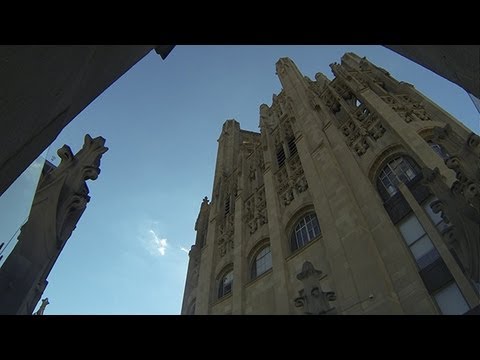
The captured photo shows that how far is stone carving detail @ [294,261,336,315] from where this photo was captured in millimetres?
8617

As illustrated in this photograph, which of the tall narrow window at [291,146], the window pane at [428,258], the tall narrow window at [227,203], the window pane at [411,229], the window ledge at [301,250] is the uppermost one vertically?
the tall narrow window at [291,146]

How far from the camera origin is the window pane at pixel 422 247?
11.1 m

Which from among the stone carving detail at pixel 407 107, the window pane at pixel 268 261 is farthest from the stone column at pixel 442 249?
the window pane at pixel 268 261

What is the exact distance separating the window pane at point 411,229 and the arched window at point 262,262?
22.9 feet

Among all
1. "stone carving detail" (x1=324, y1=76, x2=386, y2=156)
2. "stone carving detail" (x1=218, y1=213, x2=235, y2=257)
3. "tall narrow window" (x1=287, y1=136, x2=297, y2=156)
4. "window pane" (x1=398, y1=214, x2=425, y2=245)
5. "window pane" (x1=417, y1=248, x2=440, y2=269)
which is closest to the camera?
"window pane" (x1=417, y1=248, x2=440, y2=269)

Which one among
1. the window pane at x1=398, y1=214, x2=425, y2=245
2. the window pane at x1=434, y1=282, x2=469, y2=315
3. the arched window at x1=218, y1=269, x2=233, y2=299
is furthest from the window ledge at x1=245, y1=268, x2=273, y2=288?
the window pane at x1=434, y1=282, x2=469, y2=315

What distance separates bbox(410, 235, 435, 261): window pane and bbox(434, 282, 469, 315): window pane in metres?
1.44

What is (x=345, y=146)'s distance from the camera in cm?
1728

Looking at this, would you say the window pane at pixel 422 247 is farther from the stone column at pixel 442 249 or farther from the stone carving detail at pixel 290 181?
the stone carving detail at pixel 290 181

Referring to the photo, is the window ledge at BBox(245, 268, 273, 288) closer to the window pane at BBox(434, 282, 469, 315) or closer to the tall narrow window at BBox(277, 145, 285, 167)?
the window pane at BBox(434, 282, 469, 315)

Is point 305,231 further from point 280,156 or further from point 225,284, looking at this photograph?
point 280,156

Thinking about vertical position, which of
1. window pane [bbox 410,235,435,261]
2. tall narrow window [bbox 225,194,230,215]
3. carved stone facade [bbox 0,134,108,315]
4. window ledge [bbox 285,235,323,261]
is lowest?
carved stone facade [bbox 0,134,108,315]

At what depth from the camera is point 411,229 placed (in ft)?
39.9
